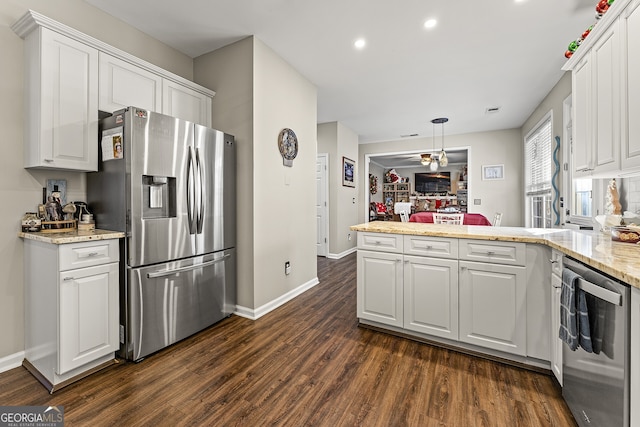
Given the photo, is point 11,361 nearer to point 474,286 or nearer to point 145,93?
point 145,93

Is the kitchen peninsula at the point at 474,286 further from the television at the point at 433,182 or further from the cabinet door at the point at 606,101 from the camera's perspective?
the television at the point at 433,182

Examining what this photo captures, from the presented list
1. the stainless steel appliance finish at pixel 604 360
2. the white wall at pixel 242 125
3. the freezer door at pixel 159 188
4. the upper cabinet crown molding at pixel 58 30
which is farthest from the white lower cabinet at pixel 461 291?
the upper cabinet crown molding at pixel 58 30

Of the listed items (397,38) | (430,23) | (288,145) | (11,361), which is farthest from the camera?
(288,145)

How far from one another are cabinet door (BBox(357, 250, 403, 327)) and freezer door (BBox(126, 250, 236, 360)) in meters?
1.30

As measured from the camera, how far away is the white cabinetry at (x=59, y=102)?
1.88m

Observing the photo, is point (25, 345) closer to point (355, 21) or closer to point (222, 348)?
point (222, 348)

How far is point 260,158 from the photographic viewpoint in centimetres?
287

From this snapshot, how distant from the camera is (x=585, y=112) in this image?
1.92m

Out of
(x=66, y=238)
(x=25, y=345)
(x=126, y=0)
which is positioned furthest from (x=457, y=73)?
(x=25, y=345)

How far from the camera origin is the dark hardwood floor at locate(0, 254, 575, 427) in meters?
1.49

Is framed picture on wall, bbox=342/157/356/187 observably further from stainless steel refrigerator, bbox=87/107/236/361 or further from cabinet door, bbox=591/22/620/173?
cabinet door, bbox=591/22/620/173

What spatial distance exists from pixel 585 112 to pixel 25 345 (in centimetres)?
421

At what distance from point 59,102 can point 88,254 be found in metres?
1.08

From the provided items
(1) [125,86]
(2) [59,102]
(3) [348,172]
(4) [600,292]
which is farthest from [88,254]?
(3) [348,172]
